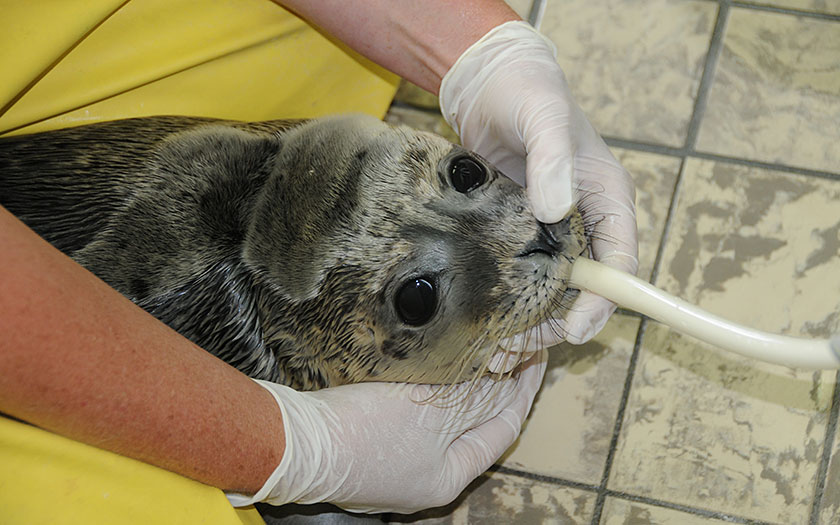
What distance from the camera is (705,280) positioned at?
8.70ft

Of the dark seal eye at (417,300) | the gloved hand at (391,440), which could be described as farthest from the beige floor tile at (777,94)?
the dark seal eye at (417,300)

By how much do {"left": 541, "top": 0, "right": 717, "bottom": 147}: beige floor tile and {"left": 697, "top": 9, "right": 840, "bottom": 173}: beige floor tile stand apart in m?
0.09

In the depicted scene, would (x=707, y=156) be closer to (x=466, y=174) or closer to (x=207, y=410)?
(x=466, y=174)

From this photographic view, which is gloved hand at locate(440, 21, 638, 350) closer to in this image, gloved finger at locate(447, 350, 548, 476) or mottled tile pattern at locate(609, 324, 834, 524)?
gloved finger at locate(447, 350, 548, 476)

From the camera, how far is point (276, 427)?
6.16 ft

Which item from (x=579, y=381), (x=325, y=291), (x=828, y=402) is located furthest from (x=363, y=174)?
(x=828, y=402)

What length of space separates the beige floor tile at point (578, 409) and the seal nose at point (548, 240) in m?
0.83

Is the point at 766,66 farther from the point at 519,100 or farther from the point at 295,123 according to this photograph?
the point at 295,123

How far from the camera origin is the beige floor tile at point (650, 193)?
272cm

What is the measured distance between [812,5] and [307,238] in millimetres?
2109

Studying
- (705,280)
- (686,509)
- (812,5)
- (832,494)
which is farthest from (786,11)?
(686,509)

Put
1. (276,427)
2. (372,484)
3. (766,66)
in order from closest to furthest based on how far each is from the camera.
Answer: (276,427) → (372,484) → (766,66)

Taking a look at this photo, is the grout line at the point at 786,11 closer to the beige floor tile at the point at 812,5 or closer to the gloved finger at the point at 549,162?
the beige floor tile at the point at 812,5

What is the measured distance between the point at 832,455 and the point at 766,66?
4.35ft
